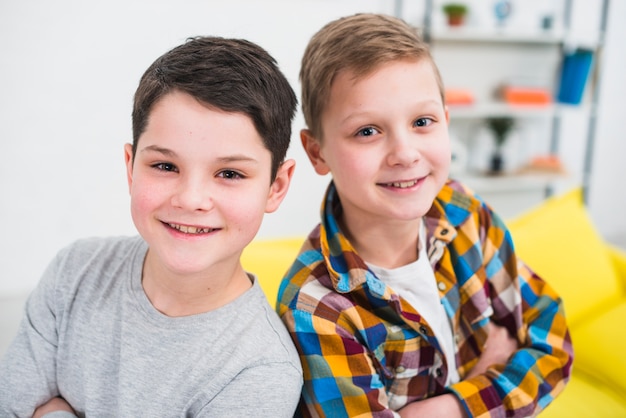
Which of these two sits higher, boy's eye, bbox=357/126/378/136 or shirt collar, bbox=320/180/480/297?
boy's eye, bbox=357/126/378/136

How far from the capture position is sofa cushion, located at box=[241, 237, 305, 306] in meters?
1.49

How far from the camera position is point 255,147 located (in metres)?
0.89

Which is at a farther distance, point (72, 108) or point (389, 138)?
point (72, 108)

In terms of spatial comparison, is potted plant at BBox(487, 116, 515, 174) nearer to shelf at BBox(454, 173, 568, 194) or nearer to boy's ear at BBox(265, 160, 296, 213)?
shelf at BBox(454, 173, 568, 194)

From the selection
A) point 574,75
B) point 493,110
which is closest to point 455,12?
point 493,110

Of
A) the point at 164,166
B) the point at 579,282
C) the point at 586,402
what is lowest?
the point at 586,402

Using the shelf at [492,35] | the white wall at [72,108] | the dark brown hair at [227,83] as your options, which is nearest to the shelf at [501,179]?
the shelf at [492,35]

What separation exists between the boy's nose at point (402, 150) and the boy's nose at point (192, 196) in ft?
1.05

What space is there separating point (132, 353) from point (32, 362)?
192 mm

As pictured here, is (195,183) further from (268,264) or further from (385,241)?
(268,264)

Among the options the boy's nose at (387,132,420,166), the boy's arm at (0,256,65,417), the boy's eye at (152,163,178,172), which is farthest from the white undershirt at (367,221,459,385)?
the boy's arm at (0,256,65,417)

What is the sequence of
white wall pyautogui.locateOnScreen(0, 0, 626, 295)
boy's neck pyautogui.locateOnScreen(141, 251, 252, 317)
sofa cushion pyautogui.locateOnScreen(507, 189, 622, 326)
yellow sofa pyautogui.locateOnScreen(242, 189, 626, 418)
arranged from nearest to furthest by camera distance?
boy's neck pyautogui.locateOnScreen(141, 251, 252, 317)
yellow sofa pyautogui.locateOnScreen(242, 189, 626, 418)
sofa cushion pyautogui.locateOnScreen(507, 189, 622, 326)
white wall pyautogui.locateOnScreen(0, 0, 626, 295)

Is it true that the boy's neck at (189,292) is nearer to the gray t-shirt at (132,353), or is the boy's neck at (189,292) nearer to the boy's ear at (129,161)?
the gray t-shirt at (132,353)

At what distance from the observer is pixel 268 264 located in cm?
152
